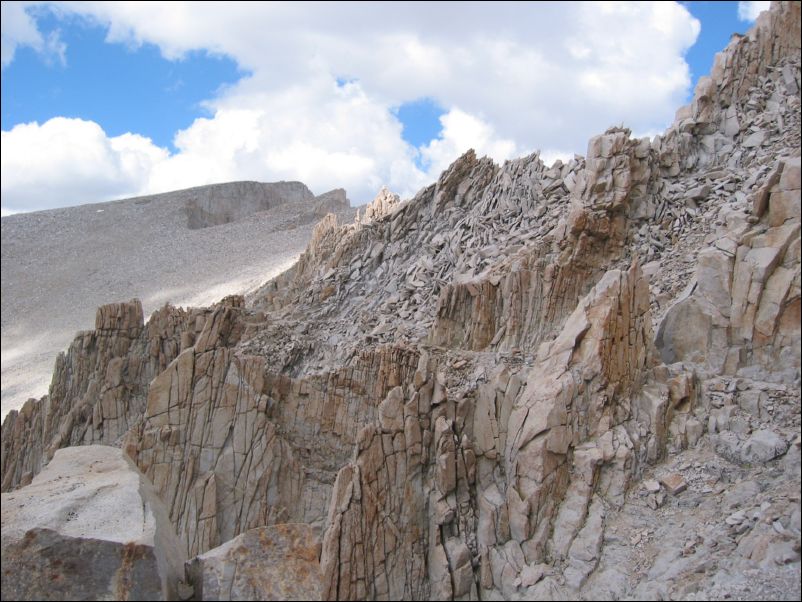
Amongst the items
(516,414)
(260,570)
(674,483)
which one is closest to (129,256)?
(516,414)

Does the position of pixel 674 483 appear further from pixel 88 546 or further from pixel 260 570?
pixel 88 546

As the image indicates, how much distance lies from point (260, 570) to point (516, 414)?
5265 millimetres

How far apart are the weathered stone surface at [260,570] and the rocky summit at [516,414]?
0.03m

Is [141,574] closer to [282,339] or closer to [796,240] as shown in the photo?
[796,240]

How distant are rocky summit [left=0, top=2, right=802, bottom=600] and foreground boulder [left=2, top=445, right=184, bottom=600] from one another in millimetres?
30

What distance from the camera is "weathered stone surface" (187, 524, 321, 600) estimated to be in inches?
333

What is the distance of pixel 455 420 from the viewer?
1226 centimetres

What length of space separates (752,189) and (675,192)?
3524 mm

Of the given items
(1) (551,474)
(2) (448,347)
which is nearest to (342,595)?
(1) (551,474)

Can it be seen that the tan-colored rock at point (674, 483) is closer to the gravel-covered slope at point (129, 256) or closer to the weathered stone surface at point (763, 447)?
the weathered stone surface at point (763, 447)

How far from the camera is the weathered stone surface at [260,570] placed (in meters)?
8.46

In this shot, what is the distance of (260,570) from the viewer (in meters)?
8.71

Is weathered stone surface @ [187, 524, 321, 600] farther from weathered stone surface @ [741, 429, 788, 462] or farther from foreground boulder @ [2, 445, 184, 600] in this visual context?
weathered stone surface @ [741, 429, 788, 462]

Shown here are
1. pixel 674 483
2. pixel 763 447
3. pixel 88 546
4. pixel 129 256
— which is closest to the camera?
pixel 88 546
